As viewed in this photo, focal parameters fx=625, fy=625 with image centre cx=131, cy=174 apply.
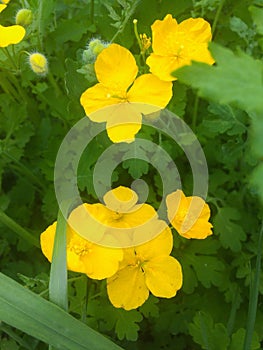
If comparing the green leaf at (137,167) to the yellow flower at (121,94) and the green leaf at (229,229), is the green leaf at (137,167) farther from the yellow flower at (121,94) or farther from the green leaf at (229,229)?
the green leaf at (229,229)

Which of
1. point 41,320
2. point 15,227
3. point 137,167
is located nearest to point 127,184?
point 137,167

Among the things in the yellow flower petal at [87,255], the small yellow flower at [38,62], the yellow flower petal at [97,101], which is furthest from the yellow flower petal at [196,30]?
the yellow flower petal at [87,255]

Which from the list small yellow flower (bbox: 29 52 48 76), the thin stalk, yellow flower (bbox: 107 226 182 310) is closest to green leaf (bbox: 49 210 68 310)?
the thin stalk

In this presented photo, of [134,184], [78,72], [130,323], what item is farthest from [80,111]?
[130,323]

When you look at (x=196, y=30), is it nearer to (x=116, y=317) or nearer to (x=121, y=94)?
(x=121, y=94)

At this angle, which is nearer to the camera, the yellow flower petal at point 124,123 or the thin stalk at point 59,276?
the thin stalk at point 59,276

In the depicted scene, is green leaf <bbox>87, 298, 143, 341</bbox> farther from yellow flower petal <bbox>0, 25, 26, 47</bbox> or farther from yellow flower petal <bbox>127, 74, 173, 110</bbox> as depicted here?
yellow flower petal <bbox>0, 25, 26, 47</bbox>

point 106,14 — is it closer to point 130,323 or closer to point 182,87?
point 182,87
